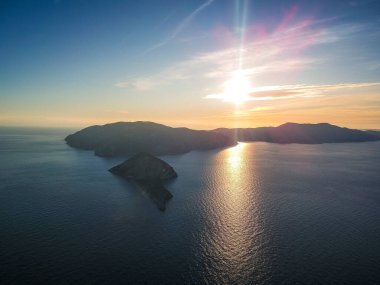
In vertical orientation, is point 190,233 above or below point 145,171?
below

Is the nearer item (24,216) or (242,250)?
(242,250)

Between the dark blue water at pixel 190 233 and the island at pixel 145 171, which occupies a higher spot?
the island at pixel 145 171

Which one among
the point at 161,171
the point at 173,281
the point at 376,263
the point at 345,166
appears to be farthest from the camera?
the point at 345,166

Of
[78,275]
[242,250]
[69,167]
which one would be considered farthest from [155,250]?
[69,167]

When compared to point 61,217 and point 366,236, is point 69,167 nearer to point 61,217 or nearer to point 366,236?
point 61,217

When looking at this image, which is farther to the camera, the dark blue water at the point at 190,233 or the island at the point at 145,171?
the island at the point at 145,171

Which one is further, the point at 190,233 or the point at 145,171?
the point at 145,171

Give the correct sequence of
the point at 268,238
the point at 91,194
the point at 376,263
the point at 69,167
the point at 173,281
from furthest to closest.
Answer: the point at 69,167
the point at 91,194
the point at 268,238
the point at 376,263
the point at 173,281
